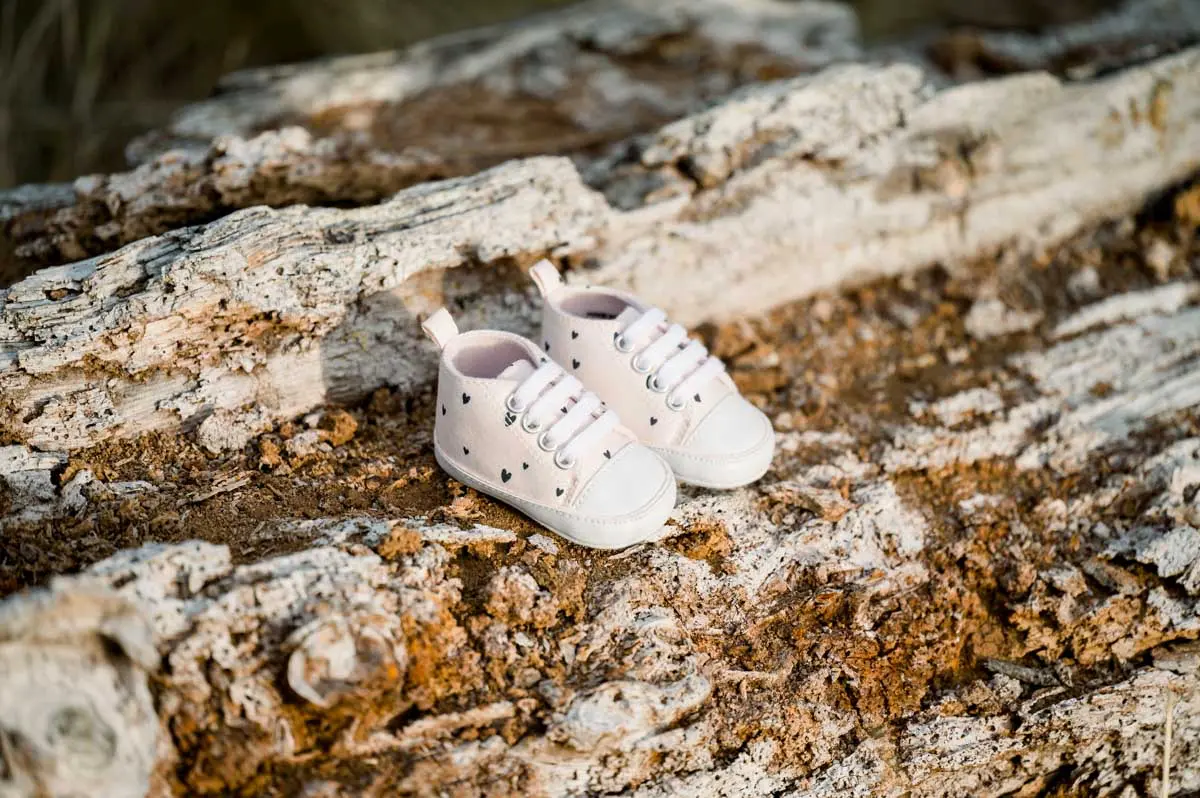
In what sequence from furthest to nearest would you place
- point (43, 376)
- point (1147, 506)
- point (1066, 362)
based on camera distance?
1. point (1066, 362)
2. point (1147, 506)
3. point (43, 376)

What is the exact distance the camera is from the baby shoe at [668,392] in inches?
117

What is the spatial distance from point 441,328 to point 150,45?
578cm

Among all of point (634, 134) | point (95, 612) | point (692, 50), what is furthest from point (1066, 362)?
point (95, 612)

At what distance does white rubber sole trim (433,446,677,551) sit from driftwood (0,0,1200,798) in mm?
62

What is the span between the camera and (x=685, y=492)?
3066mm

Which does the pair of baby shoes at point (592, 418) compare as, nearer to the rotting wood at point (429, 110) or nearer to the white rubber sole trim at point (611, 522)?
the white rubber sole trim at point (611, 522)

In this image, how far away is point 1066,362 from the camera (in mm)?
3770

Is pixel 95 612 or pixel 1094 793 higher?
pixel 95 612

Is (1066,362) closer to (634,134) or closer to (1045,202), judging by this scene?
(1045,202)

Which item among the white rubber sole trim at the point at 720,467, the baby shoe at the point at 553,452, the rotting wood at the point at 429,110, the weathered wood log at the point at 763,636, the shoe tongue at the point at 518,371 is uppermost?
the rotting wood at the point at 429,110

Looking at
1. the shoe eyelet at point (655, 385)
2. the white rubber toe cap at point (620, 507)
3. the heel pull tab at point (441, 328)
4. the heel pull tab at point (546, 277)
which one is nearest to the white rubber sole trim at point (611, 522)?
the white rubber toe cap at point (620, 507)

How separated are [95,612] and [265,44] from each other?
6.53 metres

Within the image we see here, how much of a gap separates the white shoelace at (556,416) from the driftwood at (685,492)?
292 millimetres

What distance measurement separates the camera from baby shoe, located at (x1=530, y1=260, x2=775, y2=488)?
2982 mm
